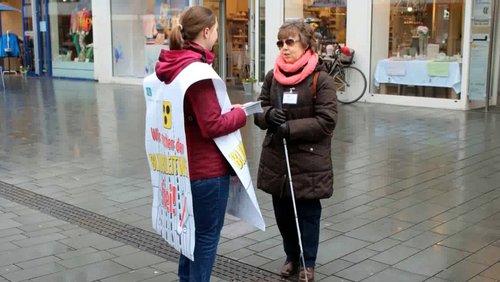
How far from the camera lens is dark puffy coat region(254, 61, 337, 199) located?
404 centimetres

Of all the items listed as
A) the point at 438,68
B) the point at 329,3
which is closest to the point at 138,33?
the point at 329,3

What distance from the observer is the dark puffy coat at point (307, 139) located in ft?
13.3

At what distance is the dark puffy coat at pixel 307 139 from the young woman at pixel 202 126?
26.0 inches

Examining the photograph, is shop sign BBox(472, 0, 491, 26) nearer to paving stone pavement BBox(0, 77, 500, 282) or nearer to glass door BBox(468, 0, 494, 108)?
glass door BBox(468, 0, 494, 108)

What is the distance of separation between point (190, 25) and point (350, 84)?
10879mm

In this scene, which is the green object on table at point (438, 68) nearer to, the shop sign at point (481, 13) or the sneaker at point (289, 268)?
the shop sign at point (481, 13)

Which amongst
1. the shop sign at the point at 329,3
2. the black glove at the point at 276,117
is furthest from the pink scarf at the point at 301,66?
the shop sign at the point at 329,3

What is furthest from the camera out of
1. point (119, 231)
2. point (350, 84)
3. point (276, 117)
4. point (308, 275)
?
point (350, 84)

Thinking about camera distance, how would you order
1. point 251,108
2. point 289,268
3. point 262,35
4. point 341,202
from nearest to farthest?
point 251,108, point 289,268, point 341,202, point 262,35

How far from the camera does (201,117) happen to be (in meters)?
3.33

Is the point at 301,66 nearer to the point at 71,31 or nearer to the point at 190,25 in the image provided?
the point at 190,25

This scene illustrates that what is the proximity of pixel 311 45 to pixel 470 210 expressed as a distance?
2.66m

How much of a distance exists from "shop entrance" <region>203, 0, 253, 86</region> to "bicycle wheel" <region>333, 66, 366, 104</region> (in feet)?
15.9

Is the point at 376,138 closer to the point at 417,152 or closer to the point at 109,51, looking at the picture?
the point at 417,152
